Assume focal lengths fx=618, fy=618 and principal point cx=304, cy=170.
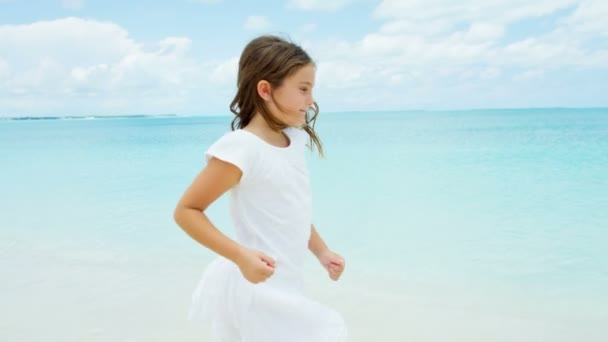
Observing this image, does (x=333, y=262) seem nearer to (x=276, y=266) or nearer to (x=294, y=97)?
(x=276, y=266)

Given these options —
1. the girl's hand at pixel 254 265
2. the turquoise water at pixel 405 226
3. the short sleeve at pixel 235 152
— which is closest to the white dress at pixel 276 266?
the short sleeve at pixel 235 152

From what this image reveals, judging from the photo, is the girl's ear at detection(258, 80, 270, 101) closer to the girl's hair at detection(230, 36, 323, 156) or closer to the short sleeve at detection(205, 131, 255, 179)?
the girl's hair at detection(230, 36, 323, 156)

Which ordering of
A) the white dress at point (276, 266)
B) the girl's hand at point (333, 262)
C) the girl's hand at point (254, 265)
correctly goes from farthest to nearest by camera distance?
the girl's hand at point (333, 262) → the white dress at point (276, 266) → the girl's hand at point (254, 265)

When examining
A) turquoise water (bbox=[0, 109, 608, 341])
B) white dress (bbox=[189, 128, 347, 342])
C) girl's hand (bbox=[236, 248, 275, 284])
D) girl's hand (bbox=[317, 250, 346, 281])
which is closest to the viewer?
girl's hand (bbox=[236, 248, 275, 284])

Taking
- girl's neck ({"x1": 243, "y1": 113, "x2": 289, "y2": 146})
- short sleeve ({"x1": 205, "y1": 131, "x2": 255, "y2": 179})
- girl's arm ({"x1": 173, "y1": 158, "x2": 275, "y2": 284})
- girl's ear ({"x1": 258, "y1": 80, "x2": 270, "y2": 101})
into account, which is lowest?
girl's arm ({"x1": 173, "y1": 158, "x2": 275, "y2": 284})

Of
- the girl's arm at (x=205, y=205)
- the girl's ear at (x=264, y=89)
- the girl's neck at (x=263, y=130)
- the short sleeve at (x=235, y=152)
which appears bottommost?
the girl's arm at (x=205, y=205)

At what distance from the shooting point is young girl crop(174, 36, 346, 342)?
4.66ft

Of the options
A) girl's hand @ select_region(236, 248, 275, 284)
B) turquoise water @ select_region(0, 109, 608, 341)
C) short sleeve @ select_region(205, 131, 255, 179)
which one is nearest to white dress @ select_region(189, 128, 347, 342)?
short sleeve @ select_region(205, 131, 255, 179)

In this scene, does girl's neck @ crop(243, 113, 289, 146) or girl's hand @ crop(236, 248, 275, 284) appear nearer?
girl's hand @ crop(236, 248, 275, 284)

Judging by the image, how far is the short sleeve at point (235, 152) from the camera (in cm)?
140

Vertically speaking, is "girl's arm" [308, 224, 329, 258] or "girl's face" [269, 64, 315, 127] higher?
"girl's face" [269, 64, 315, 127]

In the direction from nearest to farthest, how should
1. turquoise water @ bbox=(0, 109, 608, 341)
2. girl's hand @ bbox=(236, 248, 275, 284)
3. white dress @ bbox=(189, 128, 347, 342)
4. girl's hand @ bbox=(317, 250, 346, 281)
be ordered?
girl's hand @ bbox=(236, 248, 275, 284) < white dress @ bbox=(189, 128, 347, 342) < girl's hand @ bbox=(317, 250, 346, 281) < turquoise water @ bbox=(0, 109, 608, 341)

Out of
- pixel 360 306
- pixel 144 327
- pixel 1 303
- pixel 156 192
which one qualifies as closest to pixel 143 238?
pixel 1 303

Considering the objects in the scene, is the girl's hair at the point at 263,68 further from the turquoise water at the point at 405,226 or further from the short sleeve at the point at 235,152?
the turquoise water at the point at 405,226
